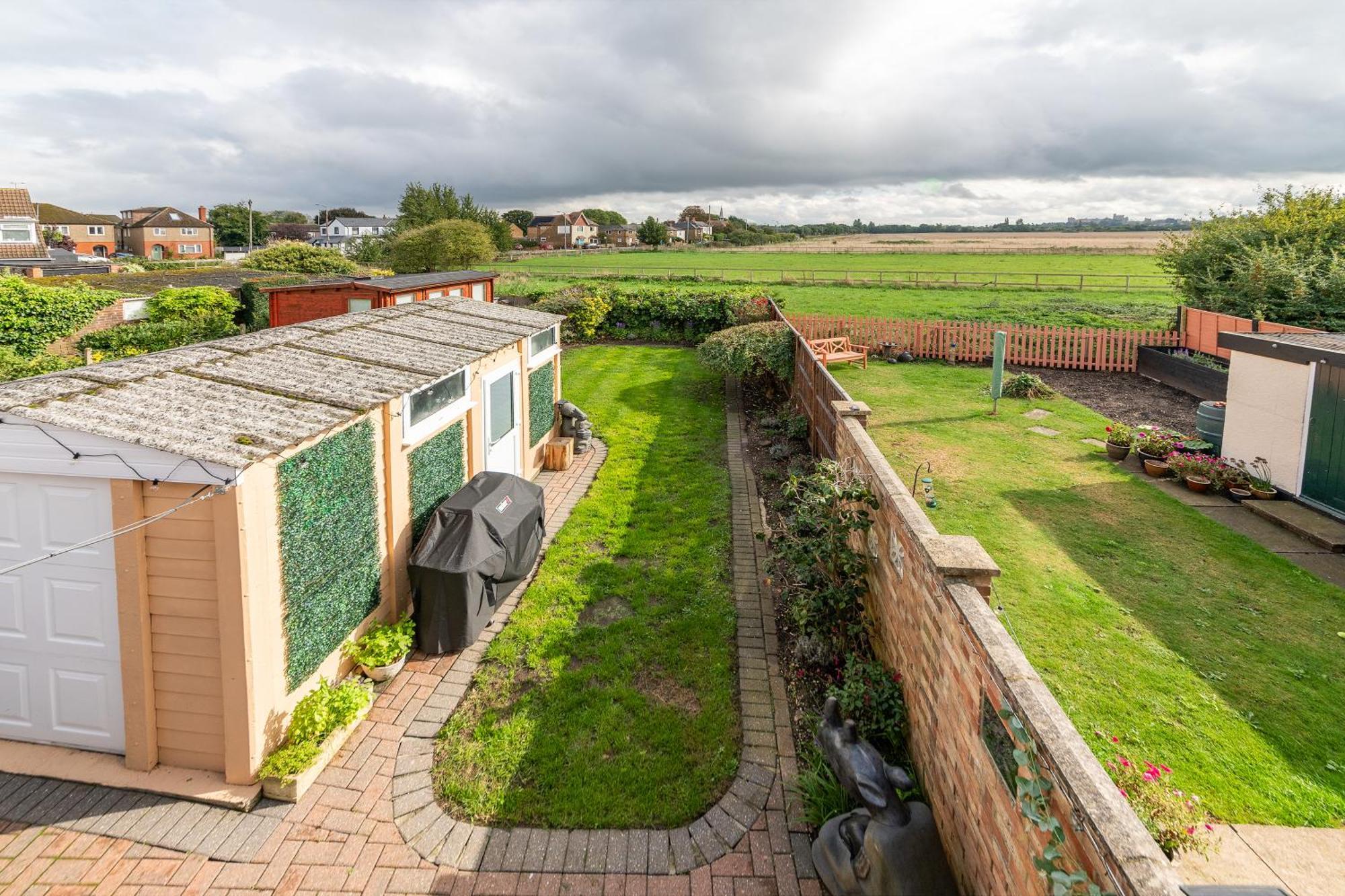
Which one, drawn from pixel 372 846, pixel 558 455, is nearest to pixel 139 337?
pixel 558 455

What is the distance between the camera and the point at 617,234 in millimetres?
140500

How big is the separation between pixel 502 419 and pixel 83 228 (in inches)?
3539

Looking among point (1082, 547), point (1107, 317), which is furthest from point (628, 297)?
point (1082, 547)

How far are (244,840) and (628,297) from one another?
82.3 feet

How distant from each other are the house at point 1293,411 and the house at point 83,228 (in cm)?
9052

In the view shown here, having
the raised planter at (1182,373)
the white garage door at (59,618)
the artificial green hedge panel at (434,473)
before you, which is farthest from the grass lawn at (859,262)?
the white garage door at (59,618)

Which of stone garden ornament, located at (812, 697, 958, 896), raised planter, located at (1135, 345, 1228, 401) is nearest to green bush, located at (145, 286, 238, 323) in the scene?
stone garden ornament, located at (812, 697, 958, 896)

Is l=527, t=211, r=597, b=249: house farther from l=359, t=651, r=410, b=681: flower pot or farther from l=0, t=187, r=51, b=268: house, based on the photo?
l=359, t=651, r=410, b=681: flower pot

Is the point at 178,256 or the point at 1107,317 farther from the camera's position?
the point at 178,256

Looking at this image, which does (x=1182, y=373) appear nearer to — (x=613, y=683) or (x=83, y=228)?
(x=613, y=683)

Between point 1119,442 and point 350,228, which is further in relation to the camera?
point 350,228

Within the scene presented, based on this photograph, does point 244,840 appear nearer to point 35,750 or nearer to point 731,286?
point 35,750

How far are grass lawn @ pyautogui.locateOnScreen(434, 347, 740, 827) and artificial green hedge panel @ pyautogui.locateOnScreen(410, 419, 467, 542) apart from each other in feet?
4.72

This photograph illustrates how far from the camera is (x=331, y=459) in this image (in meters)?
5.96
